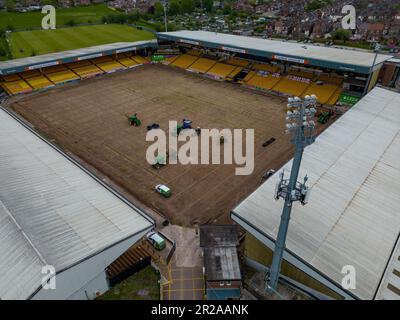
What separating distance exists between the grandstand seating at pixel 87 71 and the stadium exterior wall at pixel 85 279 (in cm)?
6334

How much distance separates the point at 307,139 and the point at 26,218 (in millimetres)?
23557

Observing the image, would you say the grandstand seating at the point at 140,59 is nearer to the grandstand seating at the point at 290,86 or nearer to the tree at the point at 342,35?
the grandstand seating at the point at 290,86

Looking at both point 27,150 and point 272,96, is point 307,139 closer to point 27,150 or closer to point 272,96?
point 27,150

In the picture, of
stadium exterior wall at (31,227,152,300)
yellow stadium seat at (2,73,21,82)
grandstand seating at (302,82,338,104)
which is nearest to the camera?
stadium exterior wall at (31,227,152,300)

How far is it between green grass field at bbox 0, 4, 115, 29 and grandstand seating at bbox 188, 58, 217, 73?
87.8m

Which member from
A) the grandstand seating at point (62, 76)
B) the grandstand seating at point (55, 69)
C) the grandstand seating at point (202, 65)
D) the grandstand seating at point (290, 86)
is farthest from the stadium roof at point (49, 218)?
the grandstand seating at point (202, 65)

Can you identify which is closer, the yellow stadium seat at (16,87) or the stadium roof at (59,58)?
the yellow stadium seat at (16,87)

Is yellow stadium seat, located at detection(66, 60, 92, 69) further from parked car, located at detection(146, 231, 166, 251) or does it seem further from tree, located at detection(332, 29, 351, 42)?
tree, located at detection(332, 29, 351, 42)

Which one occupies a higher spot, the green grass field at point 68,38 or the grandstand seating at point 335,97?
the green grass field at point 68,38

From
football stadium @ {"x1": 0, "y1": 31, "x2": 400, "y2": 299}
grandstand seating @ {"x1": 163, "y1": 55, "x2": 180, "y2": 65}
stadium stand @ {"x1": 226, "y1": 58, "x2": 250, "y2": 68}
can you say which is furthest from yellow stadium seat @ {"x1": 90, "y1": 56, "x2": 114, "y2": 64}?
stadium stand @ {"x1": 226, "y1": 58, "x2": 250, "y2": 68}

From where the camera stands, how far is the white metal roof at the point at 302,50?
5616 centimetres

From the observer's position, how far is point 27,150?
35.7 m

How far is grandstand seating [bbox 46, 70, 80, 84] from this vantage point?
70562 mm

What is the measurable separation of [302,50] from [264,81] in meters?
10.8
